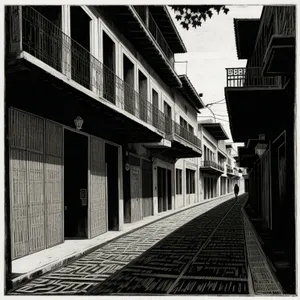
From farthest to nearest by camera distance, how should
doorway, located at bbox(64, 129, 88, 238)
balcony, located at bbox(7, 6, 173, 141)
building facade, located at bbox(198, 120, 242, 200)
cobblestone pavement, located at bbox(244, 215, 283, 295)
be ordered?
building facade, located at bbox(198, 120, 242, 200), doorway, located at bbox(64, 129, 88, 238), balcony, located at bbox(7, 6, 173, 141), cobblestone pavement, located at bbox(244, 215, 283, 295)

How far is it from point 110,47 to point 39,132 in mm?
6418

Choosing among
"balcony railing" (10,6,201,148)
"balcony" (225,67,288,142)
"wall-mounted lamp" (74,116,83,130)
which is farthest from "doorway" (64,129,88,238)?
"balcony" (225,67,288,142)

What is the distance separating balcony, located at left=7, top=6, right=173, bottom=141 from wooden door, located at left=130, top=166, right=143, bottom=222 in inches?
94.4

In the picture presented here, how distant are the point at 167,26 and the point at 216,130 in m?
27.1

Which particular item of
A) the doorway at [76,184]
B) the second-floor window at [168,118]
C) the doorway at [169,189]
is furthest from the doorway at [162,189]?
the doorway at [76,184]

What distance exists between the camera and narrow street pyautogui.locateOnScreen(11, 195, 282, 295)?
7.18 m

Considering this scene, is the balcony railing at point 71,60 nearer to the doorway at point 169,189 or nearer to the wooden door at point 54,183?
the wooden door at point 54,183

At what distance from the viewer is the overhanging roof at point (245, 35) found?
1589 cm

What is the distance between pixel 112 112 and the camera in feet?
39.8

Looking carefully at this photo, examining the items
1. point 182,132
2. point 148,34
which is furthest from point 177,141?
point 148,34

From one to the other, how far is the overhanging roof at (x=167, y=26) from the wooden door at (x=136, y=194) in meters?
6.91

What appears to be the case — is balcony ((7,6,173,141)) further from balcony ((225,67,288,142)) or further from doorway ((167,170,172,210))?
doorway ((167,170,172,210))

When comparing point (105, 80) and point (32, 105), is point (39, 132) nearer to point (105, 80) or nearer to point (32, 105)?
point (32, 105)

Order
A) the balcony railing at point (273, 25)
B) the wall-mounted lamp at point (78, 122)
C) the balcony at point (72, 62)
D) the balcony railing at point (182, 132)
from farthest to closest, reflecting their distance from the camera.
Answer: the balcony railing at point (182, 132), the wall-mounted lamp at point (78, 122), the balcony at point (72, 62), the balcony railing at point (273, 25)
